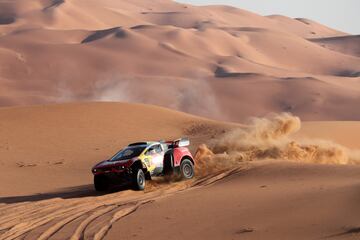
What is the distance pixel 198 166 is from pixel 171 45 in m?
69.2

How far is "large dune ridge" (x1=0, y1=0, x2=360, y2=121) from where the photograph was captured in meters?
63.7

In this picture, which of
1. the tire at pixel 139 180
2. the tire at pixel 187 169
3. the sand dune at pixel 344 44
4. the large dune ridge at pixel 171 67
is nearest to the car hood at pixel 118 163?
the tire at pixel 139 180

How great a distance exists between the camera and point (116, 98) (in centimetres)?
6425

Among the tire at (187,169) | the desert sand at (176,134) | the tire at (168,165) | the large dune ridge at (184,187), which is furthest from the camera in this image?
the tire at (187,169)

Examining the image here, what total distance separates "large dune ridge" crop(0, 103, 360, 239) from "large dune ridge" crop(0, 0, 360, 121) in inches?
1095

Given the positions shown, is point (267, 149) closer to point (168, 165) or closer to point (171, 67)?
point (168, 165)

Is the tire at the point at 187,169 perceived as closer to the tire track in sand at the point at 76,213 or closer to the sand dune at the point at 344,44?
the tire track in sand at the point at 76,213

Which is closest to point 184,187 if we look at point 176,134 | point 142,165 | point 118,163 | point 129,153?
point 142,165

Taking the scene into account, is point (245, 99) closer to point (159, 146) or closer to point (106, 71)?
point (106, 71)

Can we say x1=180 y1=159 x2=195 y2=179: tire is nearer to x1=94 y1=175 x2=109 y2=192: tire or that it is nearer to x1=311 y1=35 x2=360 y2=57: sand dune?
x1=94 y1=175 x2=109 y2=192: tire

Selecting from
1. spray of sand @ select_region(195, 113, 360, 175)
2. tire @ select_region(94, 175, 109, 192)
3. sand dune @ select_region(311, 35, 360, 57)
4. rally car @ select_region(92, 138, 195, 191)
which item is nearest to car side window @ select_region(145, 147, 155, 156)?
rally car @ select_region(92, 138, 195, 191)

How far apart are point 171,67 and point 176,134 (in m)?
46.7

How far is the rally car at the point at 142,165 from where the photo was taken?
56.3 feet

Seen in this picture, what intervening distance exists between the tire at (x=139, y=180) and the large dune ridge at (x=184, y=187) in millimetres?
293
